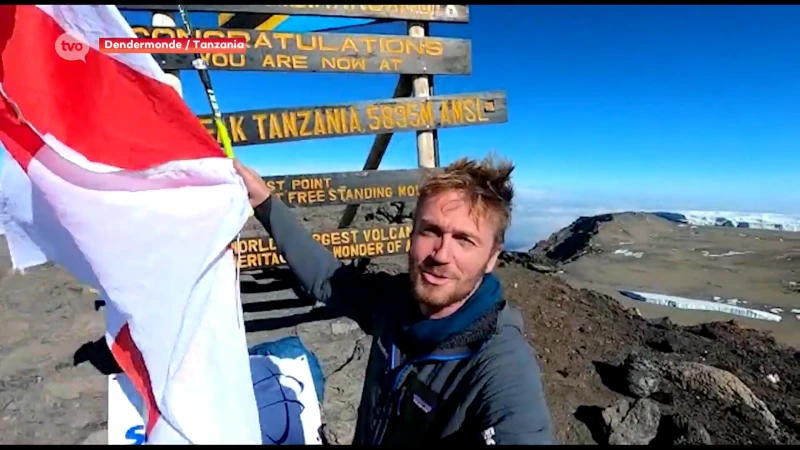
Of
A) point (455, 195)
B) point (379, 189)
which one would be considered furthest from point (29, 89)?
point (379, 189)

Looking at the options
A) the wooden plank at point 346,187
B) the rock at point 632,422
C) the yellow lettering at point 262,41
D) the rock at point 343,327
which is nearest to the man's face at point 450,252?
the rock at point 632,422

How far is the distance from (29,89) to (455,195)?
6.73 feet

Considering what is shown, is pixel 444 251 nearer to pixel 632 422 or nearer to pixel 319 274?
pixel 319 274

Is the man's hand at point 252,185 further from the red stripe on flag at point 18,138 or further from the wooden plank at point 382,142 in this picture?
the wooden plank at point 382,142

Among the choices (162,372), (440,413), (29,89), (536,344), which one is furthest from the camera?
(536,344)

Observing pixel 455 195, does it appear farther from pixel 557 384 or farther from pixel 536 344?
pixel 536 344

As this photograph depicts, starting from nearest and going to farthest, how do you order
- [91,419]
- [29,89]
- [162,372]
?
[162,372] → [29,89] → [91,419]

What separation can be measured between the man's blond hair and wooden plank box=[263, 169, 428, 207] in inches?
129

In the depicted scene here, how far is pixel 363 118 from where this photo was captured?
6.31 m

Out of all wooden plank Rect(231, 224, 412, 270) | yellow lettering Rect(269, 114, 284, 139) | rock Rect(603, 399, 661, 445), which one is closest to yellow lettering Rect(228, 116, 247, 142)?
yellow lettering Rect(269, 114, 284, 139)

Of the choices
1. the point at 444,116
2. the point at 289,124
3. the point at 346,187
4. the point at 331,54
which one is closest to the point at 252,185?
the point at 289,124

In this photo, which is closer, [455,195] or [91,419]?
[455,195]

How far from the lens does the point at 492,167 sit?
2676 mm

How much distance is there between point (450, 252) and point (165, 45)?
2.51 meters
